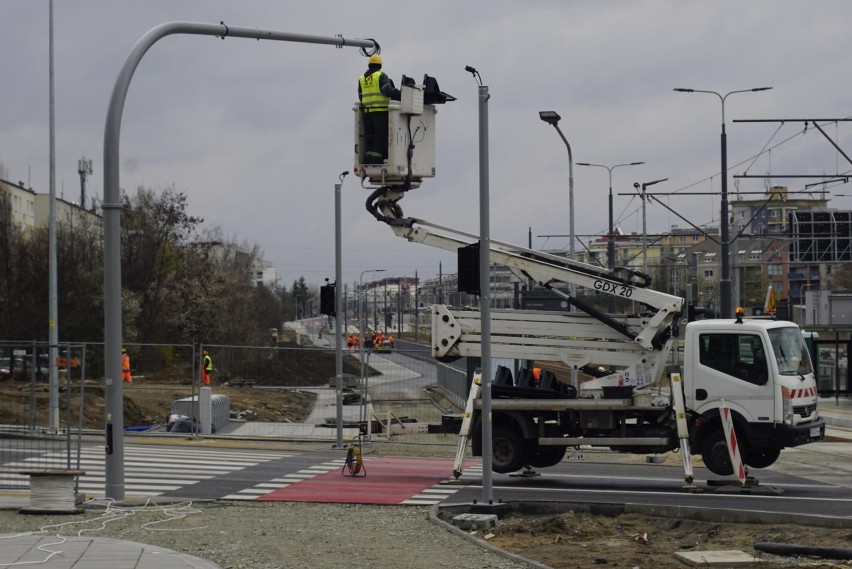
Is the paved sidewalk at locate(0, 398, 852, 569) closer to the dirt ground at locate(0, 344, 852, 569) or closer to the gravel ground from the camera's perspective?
the gravel ground

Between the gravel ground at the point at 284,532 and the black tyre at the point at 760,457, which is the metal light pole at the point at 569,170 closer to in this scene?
the black tyre at the point at 760,457

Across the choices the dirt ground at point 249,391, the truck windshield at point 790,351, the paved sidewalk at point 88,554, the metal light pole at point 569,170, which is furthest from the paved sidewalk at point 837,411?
the paved sidewalk at point 88,554

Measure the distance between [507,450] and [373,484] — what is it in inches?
89.0

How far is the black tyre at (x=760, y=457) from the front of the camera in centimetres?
1923

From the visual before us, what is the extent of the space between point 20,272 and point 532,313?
157ft

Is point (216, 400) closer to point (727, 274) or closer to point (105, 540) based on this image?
point (727, 274)

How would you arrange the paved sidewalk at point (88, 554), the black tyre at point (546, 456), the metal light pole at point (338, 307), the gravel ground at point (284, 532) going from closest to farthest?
the paved sidewalk at point (88, 554)
the gravel ground at point (284, 532)
the black tyre at point (546, 456)
the metal light pole at point (338, 307)

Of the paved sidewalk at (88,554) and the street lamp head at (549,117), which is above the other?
the street lamp head at (549,117)

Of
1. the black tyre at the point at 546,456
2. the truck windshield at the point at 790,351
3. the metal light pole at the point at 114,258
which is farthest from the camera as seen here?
the black tyre at the point at 546,456

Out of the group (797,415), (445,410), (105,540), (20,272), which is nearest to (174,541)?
(105,540)

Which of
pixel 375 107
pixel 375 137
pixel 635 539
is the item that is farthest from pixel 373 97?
pixel 635 539

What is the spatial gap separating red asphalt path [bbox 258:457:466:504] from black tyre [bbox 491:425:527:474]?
1.10m

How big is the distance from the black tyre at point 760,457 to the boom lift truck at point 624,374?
0.08ft

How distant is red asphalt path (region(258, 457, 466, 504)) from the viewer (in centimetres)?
1694
